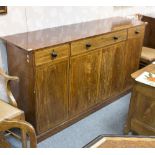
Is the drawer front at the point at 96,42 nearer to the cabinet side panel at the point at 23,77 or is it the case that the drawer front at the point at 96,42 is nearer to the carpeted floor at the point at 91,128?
the cabinet side panel at the point at 23,77

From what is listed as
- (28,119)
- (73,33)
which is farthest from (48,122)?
(73,33)

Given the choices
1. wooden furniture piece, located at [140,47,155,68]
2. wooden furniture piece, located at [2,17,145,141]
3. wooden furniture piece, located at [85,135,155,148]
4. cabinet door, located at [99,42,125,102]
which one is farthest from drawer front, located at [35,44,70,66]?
wooden furniture piece, located at [140,47,155,68]

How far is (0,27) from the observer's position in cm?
215

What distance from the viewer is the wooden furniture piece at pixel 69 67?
6.79 ft

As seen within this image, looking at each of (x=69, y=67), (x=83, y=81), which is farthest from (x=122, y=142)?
(x=83, y=81)

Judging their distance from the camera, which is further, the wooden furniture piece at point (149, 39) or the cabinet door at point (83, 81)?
the wooden furniture piece at point (149, 39)

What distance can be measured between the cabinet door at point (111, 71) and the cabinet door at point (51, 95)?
0.55 m

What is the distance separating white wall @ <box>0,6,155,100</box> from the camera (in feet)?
7.22

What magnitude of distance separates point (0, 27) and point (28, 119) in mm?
845

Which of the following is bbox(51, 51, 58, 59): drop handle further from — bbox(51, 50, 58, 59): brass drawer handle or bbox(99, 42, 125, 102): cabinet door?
bbox(99, 42, 125, 102): cabinet door

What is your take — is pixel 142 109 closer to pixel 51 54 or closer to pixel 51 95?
pixel 51 95

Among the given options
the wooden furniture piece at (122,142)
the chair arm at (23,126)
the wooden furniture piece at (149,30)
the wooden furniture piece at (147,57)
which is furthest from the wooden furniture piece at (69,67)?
the wooden furniture piece at (122,142)
